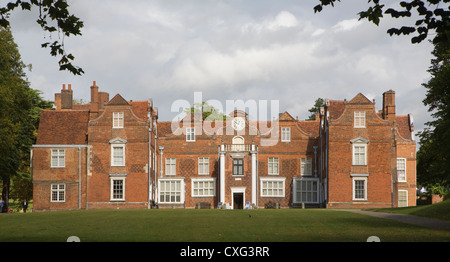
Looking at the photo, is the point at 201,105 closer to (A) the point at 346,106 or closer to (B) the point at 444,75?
(A) the point at 346,106

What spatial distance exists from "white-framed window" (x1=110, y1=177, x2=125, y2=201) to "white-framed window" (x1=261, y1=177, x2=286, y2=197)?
1406 centimetres

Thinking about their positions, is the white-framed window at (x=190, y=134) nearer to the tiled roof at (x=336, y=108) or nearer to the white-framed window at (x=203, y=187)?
the white-framed window at (x=203, y=187)

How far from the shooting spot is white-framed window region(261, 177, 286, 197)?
59.4 meters

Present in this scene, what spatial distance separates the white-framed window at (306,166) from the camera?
197 feet

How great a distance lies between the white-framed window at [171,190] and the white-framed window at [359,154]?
17077mm

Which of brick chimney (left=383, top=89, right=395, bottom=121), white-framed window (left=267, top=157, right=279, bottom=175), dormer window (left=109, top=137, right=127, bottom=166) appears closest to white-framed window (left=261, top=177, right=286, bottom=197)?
white-framed window (left=267, top=157, right=279, bottom=175)

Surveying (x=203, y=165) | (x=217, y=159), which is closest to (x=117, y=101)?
(x=203, y=165)

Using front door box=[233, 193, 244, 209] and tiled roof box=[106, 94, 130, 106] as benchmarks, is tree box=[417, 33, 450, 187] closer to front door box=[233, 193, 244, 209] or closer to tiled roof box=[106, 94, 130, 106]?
front door box=[233, 193, 244, 209]

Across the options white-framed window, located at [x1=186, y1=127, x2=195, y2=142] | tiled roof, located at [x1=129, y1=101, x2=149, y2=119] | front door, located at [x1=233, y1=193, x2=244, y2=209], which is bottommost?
front door, located at [x1=233, y1=193, x2=244, y2=209]

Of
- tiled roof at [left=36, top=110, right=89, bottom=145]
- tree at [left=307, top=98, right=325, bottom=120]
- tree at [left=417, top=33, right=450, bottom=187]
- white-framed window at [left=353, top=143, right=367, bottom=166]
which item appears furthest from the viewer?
tree at [left=307, top=98, right=325, bottom=120]

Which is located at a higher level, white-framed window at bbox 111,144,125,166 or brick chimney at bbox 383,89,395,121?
brick chimney at bbox 383,89,395,121

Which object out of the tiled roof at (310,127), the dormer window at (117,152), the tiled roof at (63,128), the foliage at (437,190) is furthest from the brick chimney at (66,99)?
the foliage at (437,190)

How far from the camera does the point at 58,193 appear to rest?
54.8m
